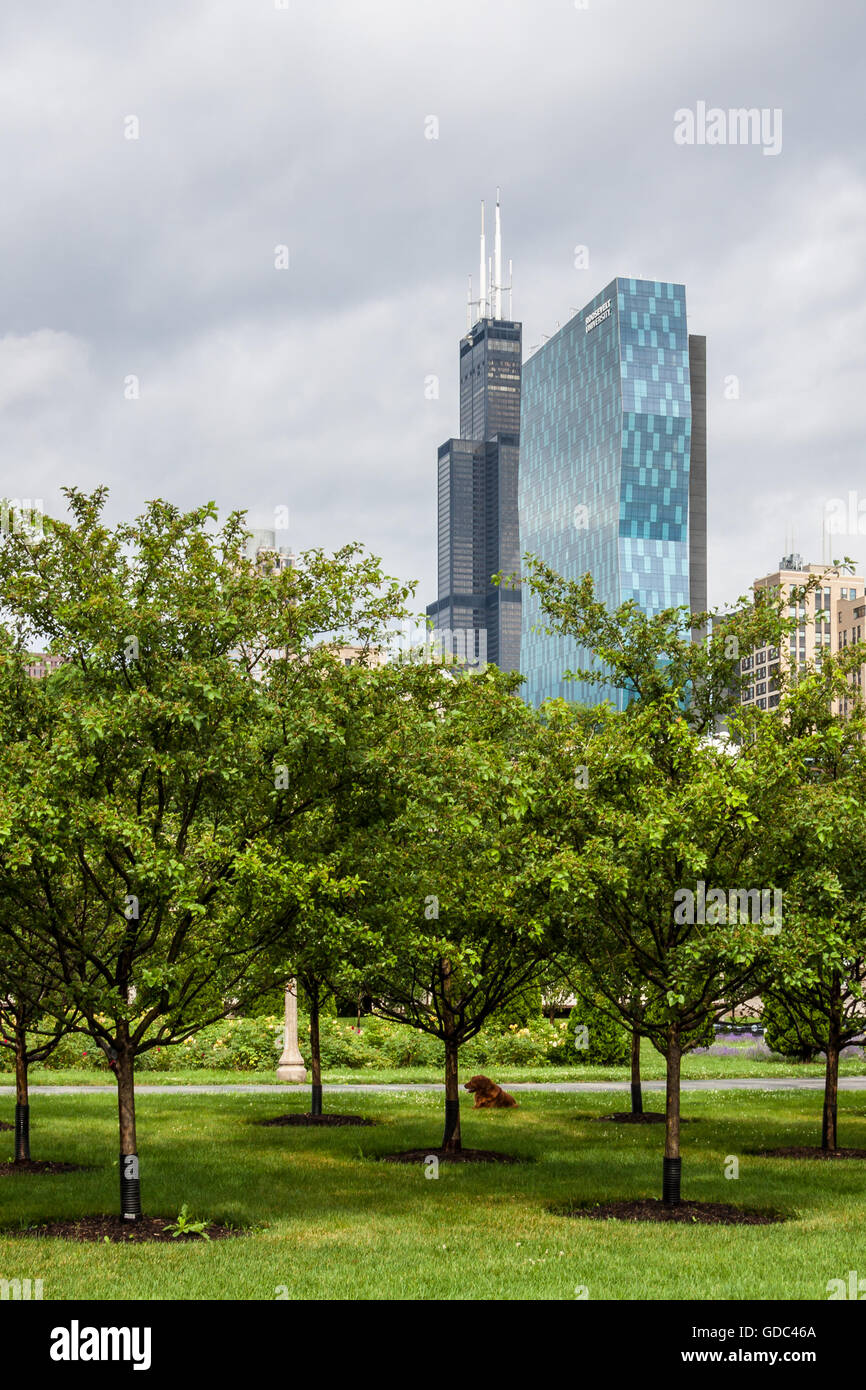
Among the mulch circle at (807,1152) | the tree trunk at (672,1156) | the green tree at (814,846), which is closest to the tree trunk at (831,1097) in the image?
the mulch circle at (807,1152)

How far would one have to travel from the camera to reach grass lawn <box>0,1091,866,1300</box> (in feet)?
38.2

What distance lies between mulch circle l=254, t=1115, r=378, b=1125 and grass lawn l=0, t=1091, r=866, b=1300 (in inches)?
24.8

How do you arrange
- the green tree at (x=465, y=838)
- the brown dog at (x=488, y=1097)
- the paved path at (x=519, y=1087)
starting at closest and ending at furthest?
the green tree at (x=465, y=838)
the brown dog at (x=488, y=1097)
the paved path at (x=519, y=1087)

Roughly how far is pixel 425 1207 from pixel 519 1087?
650 inches

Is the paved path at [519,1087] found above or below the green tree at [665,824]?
below

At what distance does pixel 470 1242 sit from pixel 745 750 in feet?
21.6

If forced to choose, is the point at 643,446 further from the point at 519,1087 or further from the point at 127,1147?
the point at 127,1147

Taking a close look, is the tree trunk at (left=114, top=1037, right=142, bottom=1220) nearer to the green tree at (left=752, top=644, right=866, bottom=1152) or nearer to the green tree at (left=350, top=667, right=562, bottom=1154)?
the green tree at (left=350, top=667, right=562, bottom=1154)

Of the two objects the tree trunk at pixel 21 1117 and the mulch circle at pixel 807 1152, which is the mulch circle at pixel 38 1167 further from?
the mulch circle at pixel 807 1152

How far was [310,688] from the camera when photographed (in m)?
14.7

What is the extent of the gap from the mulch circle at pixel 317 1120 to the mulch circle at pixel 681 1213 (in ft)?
30.7

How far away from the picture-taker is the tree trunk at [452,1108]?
67.9 ft

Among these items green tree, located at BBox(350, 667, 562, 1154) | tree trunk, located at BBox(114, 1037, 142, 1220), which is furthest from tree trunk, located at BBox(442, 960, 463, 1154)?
tree trunk, located at BBox(114, 1037, 142, 1220)
